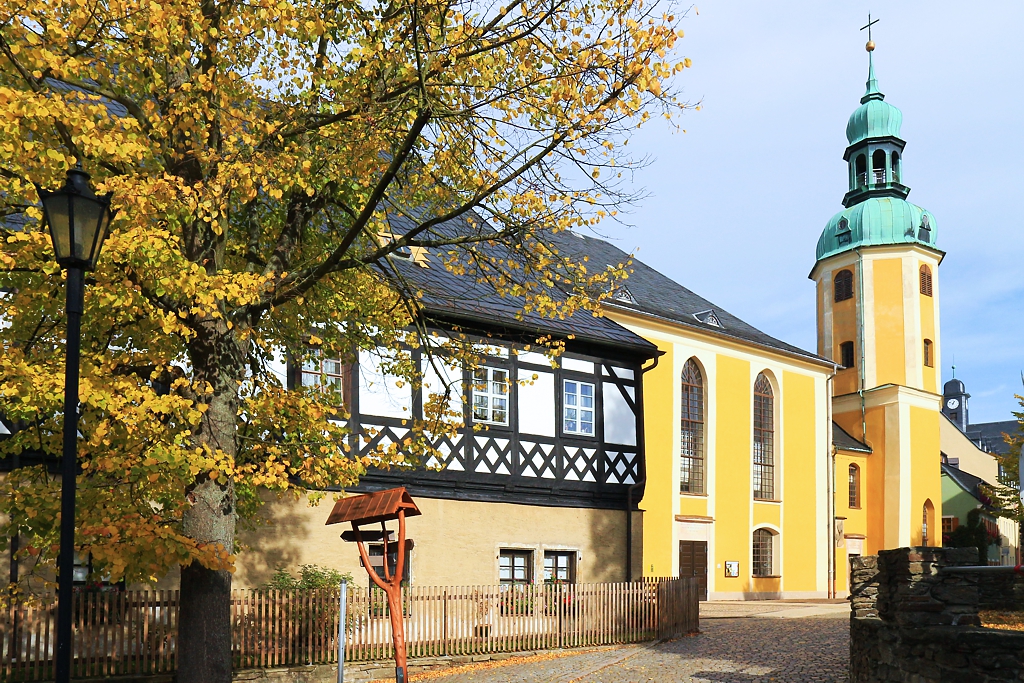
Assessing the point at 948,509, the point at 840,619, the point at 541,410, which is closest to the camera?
the point at 541,410

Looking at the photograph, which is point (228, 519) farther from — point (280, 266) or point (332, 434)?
point (280, 266)

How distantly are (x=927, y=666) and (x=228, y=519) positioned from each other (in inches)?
261

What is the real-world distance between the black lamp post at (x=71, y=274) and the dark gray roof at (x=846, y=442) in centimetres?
3713

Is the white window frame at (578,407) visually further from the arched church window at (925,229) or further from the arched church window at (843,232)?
the arched church window at (925,229)

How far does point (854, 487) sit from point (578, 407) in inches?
1009

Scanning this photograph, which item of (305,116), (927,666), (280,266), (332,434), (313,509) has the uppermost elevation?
(305,116)

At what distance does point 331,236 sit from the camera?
11.5m

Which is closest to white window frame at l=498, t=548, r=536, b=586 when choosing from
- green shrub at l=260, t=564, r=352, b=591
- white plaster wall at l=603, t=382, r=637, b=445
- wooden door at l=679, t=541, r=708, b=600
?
white plaster wall at l=603, t=382, r=637, b=445

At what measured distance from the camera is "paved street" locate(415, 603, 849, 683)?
516 inches

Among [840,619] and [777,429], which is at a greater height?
[777,429]

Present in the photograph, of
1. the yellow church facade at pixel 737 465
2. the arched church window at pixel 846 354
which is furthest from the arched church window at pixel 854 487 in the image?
the yellow church facade at pixel 737 465

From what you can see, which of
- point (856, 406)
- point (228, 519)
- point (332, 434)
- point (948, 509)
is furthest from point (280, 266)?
point (948, 509)

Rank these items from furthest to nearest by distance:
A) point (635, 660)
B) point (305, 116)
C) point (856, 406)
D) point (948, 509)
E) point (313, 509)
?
point (948, 509) < point (856, 406) < point (313, 509) < point (635, 660) < point (305, 116)

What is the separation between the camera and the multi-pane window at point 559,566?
19114 millimetres
